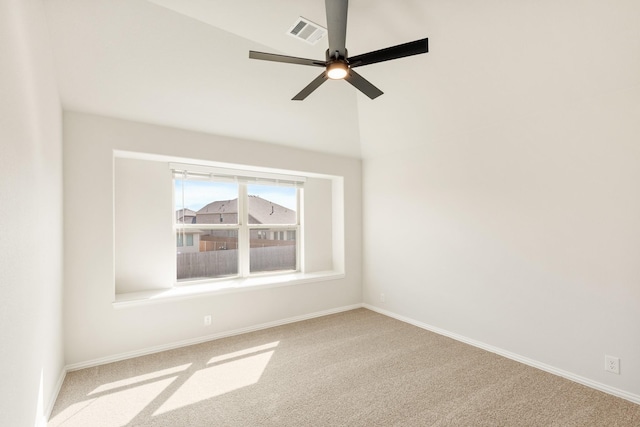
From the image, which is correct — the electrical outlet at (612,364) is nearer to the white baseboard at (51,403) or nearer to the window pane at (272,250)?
the window pane at (272,250)

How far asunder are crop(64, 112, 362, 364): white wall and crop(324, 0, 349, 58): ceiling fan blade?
219 cm

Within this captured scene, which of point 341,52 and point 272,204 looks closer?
point 341,52

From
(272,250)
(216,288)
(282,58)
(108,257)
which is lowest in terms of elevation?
(216,288)

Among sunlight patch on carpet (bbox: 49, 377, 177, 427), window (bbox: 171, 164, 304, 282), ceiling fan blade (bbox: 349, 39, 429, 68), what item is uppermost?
ceiling fan blade (bbox: 349, 39, 429, 68)

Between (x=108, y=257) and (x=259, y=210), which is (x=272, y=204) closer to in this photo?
(x=259, y=210)

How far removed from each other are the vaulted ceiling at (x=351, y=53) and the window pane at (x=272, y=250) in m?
1.67

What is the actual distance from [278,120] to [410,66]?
1538mm

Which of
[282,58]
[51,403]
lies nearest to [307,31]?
[282,58]

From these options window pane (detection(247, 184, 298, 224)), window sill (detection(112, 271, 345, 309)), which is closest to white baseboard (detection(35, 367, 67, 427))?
window sill (detection(112, 271, 345, 309))

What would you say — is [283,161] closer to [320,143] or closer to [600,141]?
[320,143]

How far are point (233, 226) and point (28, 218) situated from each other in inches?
104

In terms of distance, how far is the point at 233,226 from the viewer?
430cm

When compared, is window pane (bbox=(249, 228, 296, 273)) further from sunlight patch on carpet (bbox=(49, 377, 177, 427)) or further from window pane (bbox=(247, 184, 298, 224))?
sunlight patch on carpet (bbox=(49, 377, 177, 427))

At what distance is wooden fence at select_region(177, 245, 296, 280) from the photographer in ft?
13.0
